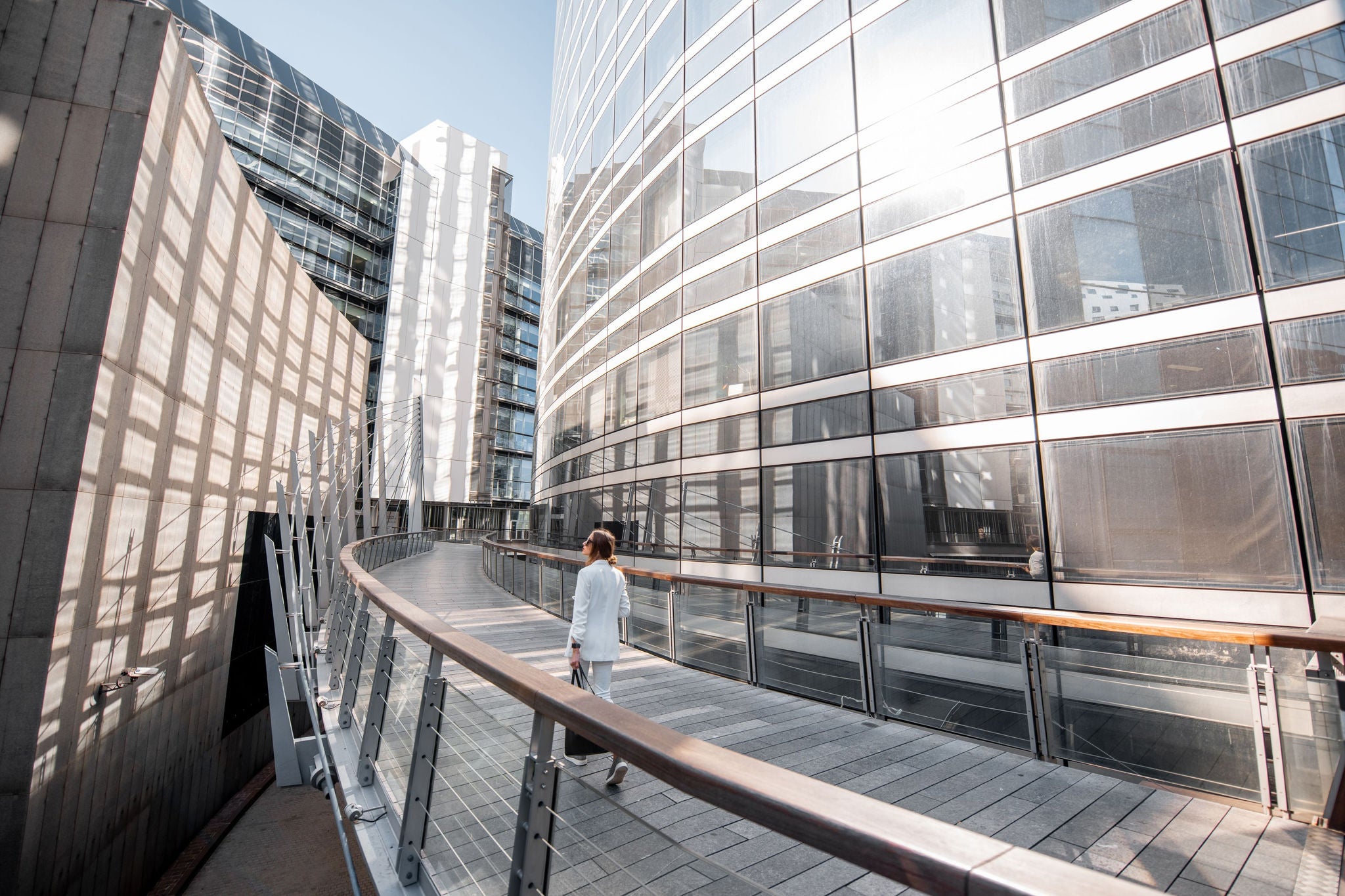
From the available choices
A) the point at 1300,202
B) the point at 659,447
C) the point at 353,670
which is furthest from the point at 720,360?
the point at 353,670

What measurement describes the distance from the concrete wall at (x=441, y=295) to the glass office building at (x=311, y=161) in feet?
3.77

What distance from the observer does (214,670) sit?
457 inches

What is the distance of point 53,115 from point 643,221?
1512cm

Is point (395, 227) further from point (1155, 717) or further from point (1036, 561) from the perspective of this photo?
point (1155, 717)

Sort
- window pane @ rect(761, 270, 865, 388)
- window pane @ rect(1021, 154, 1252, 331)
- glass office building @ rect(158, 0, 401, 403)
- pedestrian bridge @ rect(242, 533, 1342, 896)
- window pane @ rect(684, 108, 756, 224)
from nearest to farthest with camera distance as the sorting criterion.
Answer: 1. pedestrian bridge @ rect(242, 533, 1342, 896)
2. window pane @ rect(1021, 154, 1252, 331)
3. window pane @ rect(761, 270, 865, 388)
4. window pane @ rect(684, 108, 756, 224)
5. glass office building @ rect(158, 0, 401, 403)

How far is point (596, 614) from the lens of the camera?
436 centimetres

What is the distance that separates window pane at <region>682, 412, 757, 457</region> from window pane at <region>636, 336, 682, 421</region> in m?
1.17

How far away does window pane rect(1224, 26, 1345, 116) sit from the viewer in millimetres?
9109

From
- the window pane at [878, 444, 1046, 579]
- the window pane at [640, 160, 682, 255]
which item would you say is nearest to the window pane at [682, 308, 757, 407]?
the window pane at [640, 160, 682, 255]

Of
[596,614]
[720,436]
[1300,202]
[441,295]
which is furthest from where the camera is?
[441,295]

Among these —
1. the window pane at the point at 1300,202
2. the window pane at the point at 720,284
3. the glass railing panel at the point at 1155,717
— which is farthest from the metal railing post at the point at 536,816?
the window pane at the point at 720,284

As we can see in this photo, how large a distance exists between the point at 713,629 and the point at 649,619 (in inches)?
61.7

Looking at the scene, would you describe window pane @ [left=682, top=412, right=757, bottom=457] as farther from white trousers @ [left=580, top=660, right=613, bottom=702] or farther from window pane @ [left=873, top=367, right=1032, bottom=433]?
white trousers @ [left=580, top=660, right=613, bottom=702]

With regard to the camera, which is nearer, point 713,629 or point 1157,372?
point 713,629
